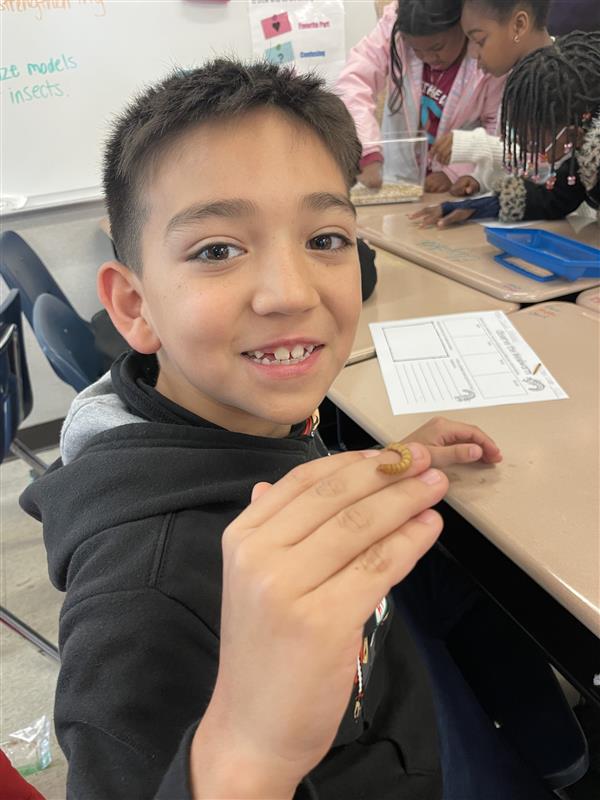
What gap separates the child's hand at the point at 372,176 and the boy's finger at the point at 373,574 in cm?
166

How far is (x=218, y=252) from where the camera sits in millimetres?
505

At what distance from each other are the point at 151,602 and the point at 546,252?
1140mm

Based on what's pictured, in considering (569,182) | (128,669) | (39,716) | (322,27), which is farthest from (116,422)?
(322,27)

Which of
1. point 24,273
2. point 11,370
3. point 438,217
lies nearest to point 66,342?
point 11,370

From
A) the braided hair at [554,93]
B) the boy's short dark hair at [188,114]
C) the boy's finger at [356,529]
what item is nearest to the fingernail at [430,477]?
the boy's finger at [356,529]

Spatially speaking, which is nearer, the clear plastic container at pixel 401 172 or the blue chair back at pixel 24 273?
the blue chair back at pixel 24 273

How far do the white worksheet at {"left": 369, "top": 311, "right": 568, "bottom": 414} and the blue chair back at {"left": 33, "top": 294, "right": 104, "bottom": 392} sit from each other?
1.96 feet

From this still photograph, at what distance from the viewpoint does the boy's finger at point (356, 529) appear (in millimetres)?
311

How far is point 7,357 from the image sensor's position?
114cm

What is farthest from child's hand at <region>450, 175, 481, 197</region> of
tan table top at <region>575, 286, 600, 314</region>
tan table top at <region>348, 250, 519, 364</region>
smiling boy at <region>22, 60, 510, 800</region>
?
smiling boy at <region>22, 60, 510, 800</region>

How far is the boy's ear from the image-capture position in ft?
1.92

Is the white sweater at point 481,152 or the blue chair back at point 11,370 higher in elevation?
the white sweater at point 481,152

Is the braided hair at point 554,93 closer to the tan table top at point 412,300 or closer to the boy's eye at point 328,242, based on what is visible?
the tan table top at point 412,300

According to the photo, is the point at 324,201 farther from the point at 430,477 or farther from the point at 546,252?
the point at 546,252
